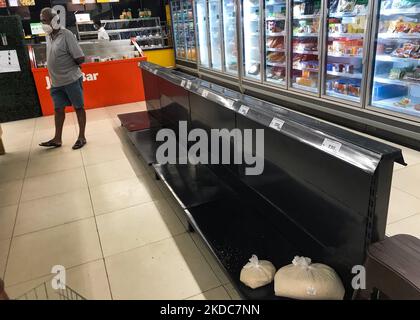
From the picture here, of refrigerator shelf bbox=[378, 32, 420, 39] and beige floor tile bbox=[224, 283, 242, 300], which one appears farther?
refrigerator shelf bbox=[378, 32, 420, 39]

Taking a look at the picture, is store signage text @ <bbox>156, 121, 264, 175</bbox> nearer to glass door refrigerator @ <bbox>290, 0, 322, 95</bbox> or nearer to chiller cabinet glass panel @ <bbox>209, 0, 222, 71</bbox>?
glass door refrigerator @ <bbox>290, 0, 322, 95</bbox>

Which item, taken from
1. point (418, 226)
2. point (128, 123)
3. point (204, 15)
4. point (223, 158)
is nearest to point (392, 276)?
point (418, 226)

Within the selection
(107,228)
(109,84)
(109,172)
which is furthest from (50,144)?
(107,228)

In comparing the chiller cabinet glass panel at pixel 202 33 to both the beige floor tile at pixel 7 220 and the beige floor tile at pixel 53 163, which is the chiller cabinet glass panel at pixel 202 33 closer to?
the beige floor tile at pixel 53 163

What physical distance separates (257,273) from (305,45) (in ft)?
14.1

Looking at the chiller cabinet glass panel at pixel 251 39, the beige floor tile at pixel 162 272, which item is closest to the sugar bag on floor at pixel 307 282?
the beige floor tile at pixel 162 272

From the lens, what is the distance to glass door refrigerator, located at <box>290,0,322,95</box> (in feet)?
15.7

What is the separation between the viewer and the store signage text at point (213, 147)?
2295mm

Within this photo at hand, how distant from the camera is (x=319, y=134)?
158cm

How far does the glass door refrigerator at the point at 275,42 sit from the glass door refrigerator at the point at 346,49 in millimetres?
901

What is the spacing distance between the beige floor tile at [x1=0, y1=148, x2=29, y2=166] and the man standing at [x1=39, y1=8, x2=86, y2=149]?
58 centimetres

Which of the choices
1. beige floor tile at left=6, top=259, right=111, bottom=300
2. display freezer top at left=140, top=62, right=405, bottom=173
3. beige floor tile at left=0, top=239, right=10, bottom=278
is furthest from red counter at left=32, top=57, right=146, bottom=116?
beige floor tile at left=6, top=259, right=111, bottom=300

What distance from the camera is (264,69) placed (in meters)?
6.04
